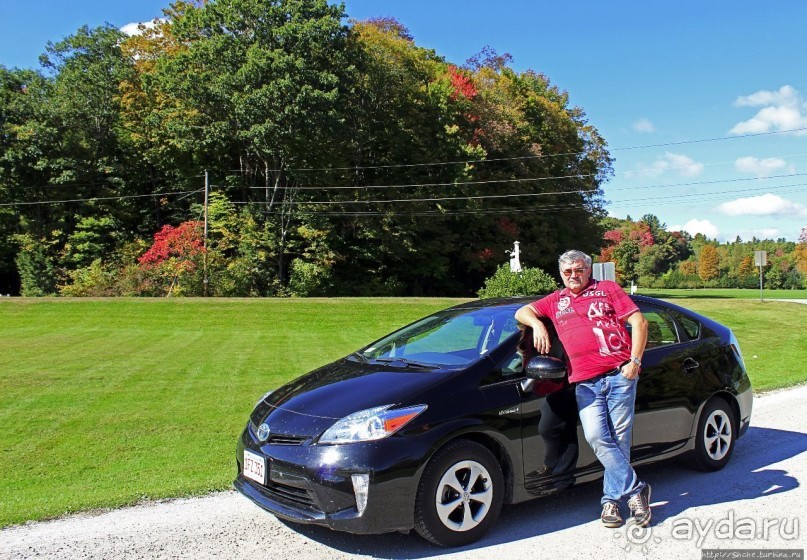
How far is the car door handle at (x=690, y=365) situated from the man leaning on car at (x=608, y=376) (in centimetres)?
126

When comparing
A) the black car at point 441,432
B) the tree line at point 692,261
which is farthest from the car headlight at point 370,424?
the tree line at point 692,261

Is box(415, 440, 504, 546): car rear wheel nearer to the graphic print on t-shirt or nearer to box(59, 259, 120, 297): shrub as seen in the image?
the graphic print on t-shirt

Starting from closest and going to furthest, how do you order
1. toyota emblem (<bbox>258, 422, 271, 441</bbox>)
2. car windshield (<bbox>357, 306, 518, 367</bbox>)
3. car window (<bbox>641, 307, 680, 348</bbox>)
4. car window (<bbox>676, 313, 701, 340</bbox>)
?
toyota emblem (<bbox>258, 422, 271, 441</bbox>) < car windshield (<bbox>357, 306, 518, 367</bbox>) < car window (<bbox>641, 307, 680, 348</bbox>) < car window (<bbox>676, 313, 701, 340</bbox>)

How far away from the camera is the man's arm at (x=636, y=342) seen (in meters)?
3.90

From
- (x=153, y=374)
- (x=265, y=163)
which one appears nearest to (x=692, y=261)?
(x=265, y=163)

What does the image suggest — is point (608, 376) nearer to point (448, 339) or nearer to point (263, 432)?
point (448, 339)

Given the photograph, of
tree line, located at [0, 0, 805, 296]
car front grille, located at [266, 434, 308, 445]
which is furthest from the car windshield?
tree line, located at [0, 0, 805, 296]

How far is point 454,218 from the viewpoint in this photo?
42.7 metres

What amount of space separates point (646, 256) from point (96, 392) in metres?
114

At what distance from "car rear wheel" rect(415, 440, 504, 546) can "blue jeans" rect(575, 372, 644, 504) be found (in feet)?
2.29

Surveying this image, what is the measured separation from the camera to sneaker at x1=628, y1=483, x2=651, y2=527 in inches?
156

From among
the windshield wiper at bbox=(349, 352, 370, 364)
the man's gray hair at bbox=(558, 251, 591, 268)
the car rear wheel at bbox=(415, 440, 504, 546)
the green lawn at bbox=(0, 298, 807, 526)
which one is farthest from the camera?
the green lawn at bbox=(0, 298, 807, 526)

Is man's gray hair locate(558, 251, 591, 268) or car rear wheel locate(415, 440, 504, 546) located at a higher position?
man's gray hair locate(558, 251, 591, 268)

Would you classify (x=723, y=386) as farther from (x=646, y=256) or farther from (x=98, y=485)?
(x=646, y=256)
